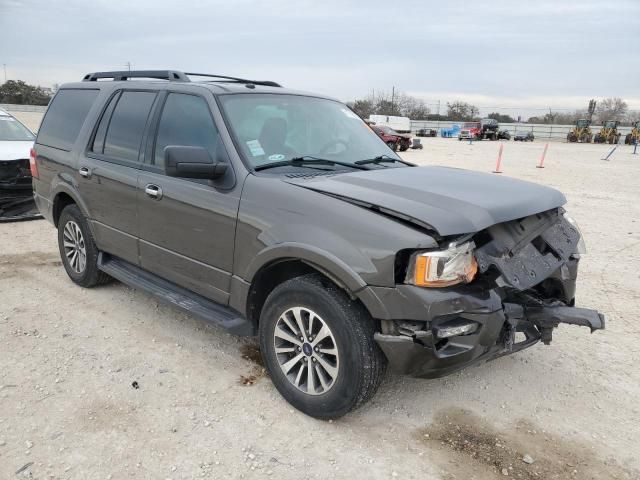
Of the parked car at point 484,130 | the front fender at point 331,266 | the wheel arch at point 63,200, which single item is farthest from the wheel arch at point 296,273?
the parked car at point 484,130

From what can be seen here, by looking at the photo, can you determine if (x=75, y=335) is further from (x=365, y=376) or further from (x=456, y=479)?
(x=456, y=479)

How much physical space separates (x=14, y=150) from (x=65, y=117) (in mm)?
3716

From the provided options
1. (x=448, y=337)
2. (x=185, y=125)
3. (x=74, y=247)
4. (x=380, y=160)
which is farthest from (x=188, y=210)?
(x=74, y=247)

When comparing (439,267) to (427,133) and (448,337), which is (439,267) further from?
(427,133)

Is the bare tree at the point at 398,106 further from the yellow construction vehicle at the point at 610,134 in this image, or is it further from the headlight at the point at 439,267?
the headlight at the point at 439,267

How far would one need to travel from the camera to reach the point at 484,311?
8.71ft

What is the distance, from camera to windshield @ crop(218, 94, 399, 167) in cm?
351

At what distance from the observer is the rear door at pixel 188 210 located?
133 inches

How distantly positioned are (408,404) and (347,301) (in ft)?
3.14

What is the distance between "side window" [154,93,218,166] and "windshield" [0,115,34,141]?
245 inches

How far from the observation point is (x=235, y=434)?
2955 millimetres

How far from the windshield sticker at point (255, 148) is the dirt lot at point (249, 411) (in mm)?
1526

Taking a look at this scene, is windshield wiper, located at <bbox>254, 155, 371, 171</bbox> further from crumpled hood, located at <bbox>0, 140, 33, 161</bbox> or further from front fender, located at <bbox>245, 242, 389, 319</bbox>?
crumpled hood, located at <bbox>0, 140, 33, 161</bbox>

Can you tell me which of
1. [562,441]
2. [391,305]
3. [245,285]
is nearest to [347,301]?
[391,305]
